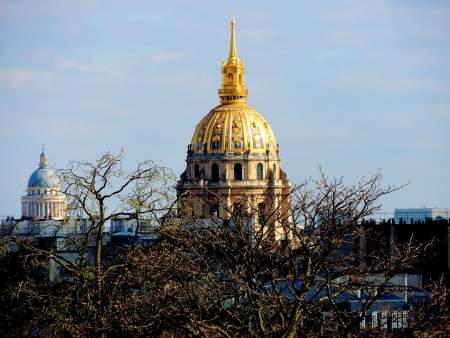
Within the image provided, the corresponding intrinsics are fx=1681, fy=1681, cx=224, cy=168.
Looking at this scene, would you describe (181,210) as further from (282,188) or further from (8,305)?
(282,188)

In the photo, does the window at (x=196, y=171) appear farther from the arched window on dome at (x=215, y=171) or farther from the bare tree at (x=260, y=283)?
the bare tree at (x=260, y=283)

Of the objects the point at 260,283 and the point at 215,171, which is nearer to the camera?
the point at 260,283

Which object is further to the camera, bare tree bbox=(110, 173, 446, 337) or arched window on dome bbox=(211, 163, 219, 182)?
arched window on dome bbox=(211, 163, 219, 182)

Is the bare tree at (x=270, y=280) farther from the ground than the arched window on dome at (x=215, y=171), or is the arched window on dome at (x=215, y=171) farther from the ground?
the arched window on dome at (x=215, y=171)

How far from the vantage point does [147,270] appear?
35812mm

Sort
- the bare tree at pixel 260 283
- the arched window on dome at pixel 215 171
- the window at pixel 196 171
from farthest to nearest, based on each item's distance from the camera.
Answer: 1. the arched window on dome at pixel 215 171
2. the window at pixel 196 171
3. the bare tree at pixel 260 283

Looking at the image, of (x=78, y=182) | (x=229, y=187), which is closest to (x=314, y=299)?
(x=78, y=182)

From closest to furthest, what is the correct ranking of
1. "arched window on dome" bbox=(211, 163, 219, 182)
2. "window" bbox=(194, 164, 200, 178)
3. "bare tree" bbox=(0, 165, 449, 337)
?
"bare tree" bbox=(0, 165, 449, 337), "window" bbox=(194, 164, 200, 178), "arched window on dome" bbox=(211, 163, 219, 182)

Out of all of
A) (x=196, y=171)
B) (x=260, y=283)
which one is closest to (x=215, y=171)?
(x=196, y=171)

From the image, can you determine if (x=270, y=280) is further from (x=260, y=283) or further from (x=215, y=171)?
(x=215, y=171)

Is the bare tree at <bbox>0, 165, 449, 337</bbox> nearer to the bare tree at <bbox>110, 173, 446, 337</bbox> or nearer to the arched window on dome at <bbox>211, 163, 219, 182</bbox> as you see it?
the bare tree at <bbox>110, 173, 446, 337</bbox>

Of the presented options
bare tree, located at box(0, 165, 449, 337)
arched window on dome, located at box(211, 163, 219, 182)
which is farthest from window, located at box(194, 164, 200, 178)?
bare tree, located at box(0, 165, 449, 337)

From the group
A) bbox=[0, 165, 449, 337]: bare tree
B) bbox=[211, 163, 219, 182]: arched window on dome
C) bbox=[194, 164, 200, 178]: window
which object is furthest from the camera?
bbox=[211, 163, 219, 182]: arched window on dome

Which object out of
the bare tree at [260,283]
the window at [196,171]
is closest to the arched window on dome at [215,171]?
the window at [196,171]
